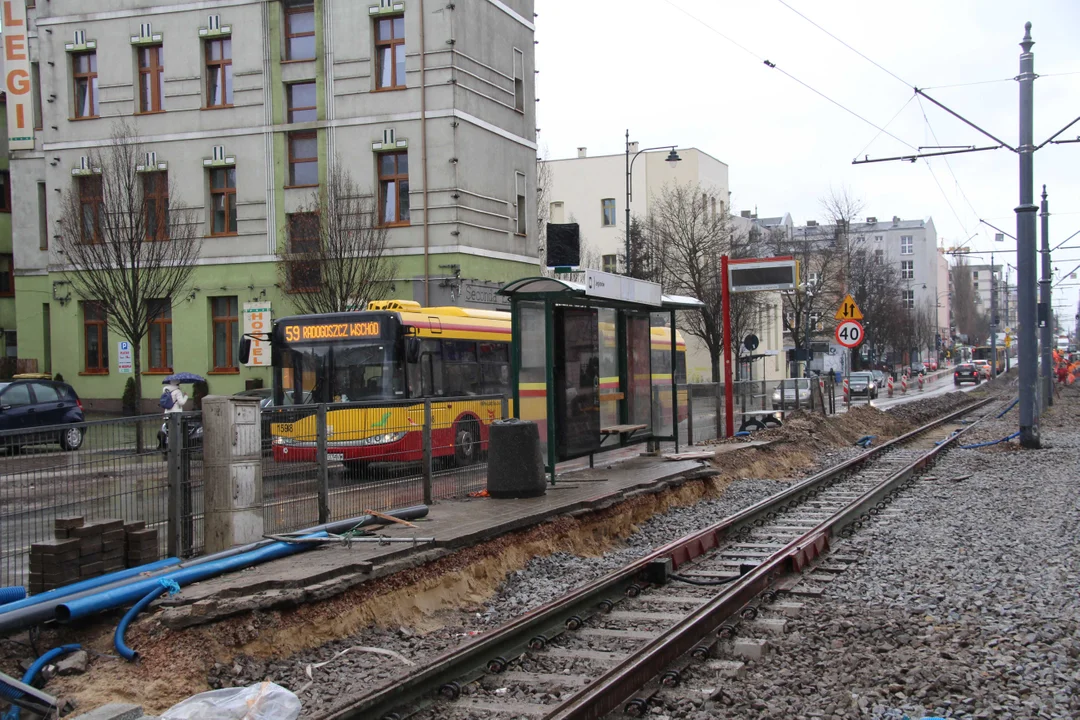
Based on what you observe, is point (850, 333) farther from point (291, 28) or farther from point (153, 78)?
point (153, 78)

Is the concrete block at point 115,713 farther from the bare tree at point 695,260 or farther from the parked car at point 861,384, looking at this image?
the parked car at point 861,384

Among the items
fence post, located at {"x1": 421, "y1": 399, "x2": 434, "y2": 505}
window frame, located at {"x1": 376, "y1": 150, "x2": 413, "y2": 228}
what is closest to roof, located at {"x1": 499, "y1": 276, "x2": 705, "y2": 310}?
fence post, located at {"x1": 421, "y1": 399, "x2": 434, "y2": 505}

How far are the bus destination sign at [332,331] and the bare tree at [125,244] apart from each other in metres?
9.16

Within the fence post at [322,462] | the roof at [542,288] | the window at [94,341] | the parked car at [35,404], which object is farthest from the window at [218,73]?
the fence post at [322,462]

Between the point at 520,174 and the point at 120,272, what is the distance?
1438 centimetres

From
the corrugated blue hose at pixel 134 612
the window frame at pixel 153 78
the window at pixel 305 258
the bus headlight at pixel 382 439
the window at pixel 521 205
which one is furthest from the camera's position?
the window at pixel 521 205

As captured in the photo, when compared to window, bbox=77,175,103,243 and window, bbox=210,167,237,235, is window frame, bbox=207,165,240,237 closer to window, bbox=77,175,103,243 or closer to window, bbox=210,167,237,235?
window, bbox=210,167,237,235

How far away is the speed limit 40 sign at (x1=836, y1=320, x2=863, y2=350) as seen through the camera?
26.6 m

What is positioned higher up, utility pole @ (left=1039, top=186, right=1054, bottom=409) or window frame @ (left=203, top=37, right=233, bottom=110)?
window frame @ (left=203, top=37, right=233, bottom=110)

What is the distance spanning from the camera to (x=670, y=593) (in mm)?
8602

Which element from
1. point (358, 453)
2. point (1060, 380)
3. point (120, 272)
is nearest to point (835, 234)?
point (1060, 380)

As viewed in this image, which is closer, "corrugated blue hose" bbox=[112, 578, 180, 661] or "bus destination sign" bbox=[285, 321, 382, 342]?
"corrugated blue hose" bbox=[112, 578, 180, 661]

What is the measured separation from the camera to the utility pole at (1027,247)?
19.7 meters

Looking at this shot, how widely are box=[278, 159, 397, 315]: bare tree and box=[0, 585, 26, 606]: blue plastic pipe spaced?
A: 21.5 m
